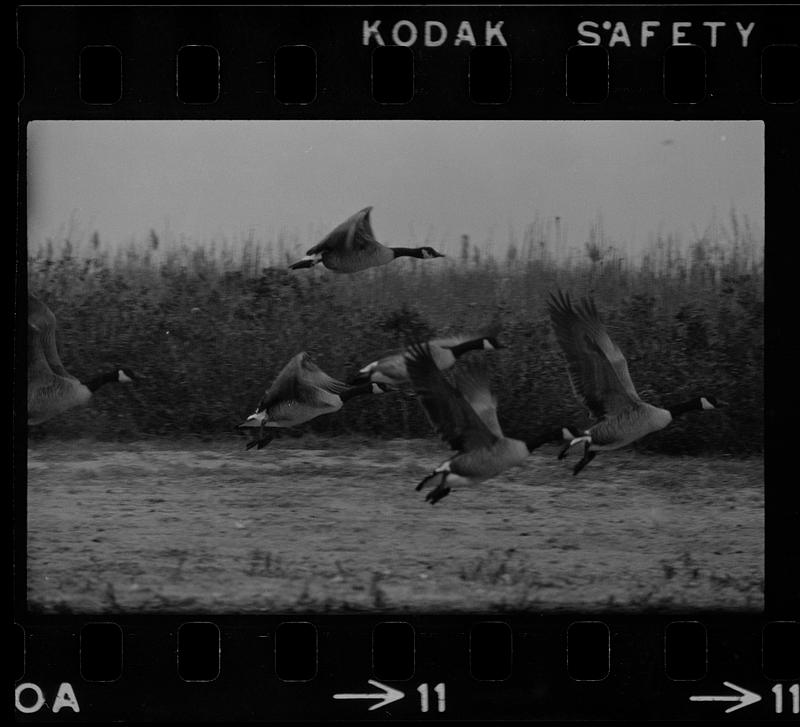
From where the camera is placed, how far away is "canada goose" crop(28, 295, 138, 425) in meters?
8.84

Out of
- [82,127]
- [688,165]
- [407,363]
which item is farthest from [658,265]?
[82,127]

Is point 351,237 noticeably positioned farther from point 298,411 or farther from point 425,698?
point 425,698

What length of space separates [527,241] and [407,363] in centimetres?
72

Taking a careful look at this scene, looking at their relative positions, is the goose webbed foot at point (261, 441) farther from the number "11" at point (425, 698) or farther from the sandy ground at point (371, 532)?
the number "11" at point (425, 698)

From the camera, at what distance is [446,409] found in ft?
28.8

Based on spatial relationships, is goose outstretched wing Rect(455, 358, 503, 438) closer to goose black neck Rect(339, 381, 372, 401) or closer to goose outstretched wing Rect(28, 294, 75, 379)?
goose black neck Rect(339, 381, 372, 401)

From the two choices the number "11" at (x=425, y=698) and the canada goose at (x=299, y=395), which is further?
the canada goose at (x=299, y=395)

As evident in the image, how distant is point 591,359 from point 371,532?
1185 millimetres

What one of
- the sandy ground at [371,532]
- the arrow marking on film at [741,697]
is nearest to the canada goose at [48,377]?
the sandy ground at [371,532]

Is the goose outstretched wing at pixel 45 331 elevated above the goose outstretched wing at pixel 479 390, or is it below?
above

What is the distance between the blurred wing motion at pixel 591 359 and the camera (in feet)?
29.0

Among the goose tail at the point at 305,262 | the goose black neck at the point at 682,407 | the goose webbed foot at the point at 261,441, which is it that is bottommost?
the goose webbed foot at the point at 261,441

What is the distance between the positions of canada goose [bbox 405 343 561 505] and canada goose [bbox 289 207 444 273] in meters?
0.41
